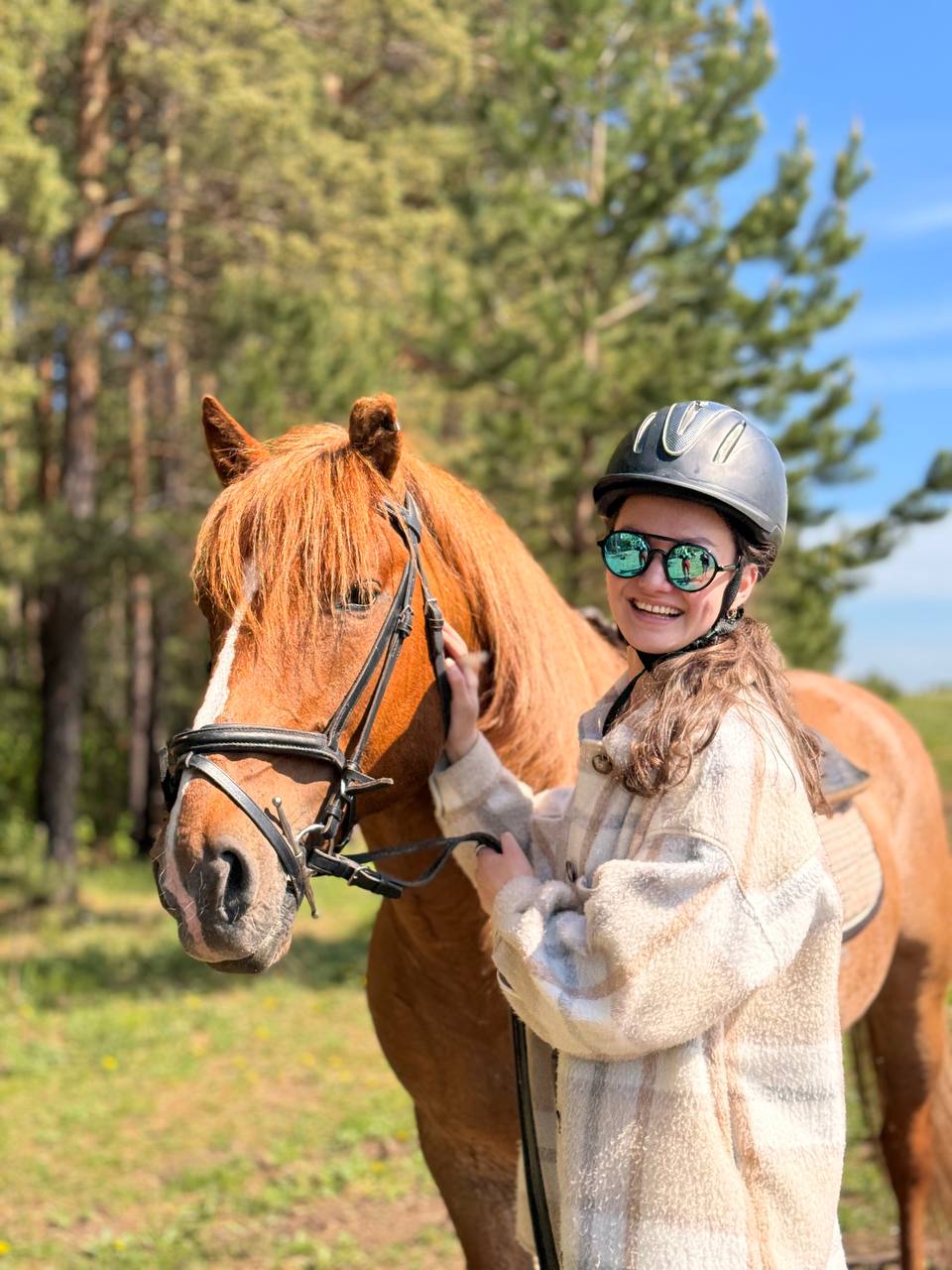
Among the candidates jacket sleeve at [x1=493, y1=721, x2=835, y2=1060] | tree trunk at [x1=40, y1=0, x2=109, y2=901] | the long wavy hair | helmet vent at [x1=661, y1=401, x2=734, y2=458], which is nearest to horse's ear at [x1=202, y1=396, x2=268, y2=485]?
helmet vent at [x1=661, y1=401, x2=734, y2=458]

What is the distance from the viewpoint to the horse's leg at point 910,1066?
3408 mm

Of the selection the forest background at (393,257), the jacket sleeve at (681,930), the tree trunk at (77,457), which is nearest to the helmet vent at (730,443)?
the jacket sleeve at (681,930)

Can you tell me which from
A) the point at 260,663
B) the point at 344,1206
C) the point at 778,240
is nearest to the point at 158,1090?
the point at 344,1206

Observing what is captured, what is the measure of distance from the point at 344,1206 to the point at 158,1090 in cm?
223

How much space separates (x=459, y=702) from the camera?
1.96 meters

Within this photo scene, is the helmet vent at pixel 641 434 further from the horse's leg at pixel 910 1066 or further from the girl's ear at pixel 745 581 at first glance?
the horse's leg at pixel 910 1066

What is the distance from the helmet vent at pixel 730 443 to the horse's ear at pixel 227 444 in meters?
0.83

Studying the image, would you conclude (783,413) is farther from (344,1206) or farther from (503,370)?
(344,1206)

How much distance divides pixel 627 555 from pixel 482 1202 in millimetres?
1519

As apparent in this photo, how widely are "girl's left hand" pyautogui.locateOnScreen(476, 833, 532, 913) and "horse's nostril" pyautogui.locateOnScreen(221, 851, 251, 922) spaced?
407 mm

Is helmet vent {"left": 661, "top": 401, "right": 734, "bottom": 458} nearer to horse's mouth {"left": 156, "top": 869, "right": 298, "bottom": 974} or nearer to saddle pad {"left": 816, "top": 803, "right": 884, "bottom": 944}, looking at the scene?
horse's mouth {"left": 156, "top": 869, "right": 298, "bottom": 974}

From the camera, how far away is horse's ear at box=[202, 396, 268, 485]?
6.67 feet

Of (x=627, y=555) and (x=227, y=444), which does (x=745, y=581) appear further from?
(x=227, y=444)

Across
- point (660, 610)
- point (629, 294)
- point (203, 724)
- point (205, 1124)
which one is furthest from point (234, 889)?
point (629, 294)
